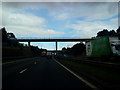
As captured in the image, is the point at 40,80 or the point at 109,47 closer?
the point at 40,80

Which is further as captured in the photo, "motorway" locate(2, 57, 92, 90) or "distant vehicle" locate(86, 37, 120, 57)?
"distant vehicle" locate(86, 37, 120, 57)

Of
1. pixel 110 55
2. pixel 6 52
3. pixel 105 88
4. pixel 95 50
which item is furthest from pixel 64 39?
pixel 105 88

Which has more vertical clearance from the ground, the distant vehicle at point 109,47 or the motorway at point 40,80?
the distant vehicle at point 109,47

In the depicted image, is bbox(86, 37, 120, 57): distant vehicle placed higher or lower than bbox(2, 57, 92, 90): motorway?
higher

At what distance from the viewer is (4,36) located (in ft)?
256

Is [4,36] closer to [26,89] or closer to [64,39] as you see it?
[64,39]

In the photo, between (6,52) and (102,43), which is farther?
(6,52)

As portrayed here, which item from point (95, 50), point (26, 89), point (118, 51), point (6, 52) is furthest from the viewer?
point (6, 52)

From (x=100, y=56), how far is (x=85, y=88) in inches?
808

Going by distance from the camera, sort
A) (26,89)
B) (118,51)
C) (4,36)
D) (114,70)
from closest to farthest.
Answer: (26,89) < (114,70) < (118,51) < (4,36)

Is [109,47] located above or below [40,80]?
above

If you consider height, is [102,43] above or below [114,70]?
above

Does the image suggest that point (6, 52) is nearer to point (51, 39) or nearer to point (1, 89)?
point (51, 39)

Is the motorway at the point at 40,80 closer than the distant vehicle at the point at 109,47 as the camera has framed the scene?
Yes
